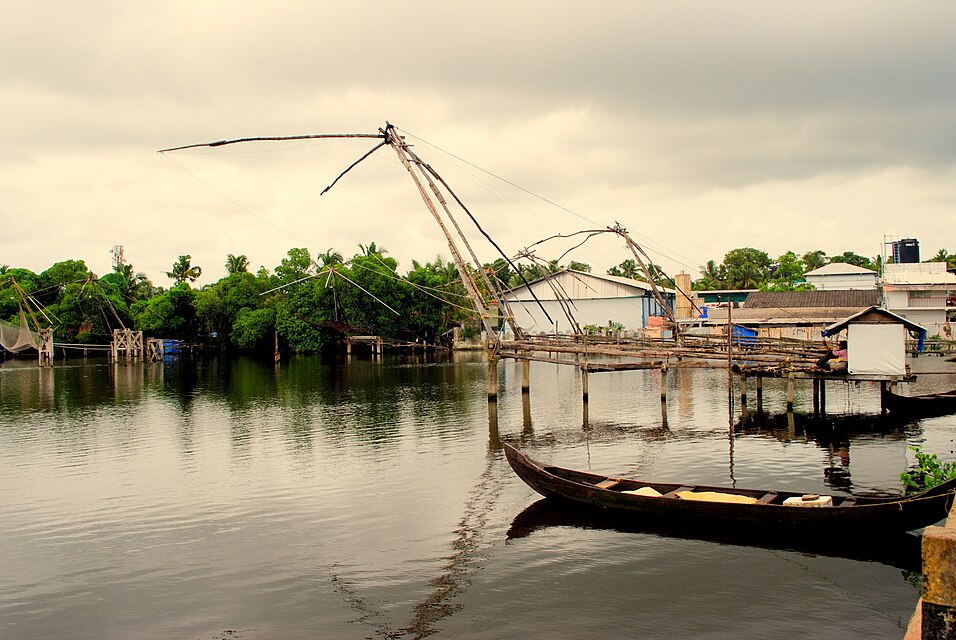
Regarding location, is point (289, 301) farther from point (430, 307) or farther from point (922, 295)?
point (922, 295)

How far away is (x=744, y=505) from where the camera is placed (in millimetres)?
13289

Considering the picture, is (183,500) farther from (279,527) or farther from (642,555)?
(642,555)

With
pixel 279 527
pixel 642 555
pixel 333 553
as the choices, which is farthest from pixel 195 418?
pixel 642 555

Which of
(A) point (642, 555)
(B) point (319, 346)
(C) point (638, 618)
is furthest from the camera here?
(B) point (319, 346)

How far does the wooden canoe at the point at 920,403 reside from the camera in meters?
25.6

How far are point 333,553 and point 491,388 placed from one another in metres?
16.9

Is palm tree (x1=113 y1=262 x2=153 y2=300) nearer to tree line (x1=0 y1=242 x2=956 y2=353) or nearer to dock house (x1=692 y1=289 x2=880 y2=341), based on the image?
tree line (x1=0 y1=242 x2=956 y2=353)

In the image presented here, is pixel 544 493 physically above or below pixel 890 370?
below

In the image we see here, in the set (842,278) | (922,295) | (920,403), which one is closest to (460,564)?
(920,403)

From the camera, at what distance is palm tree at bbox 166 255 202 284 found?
93.7 metres

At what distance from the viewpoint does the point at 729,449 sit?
21688 mm

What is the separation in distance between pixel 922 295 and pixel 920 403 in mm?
31404

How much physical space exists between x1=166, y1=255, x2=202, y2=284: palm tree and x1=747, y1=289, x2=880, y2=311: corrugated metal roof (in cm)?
6740

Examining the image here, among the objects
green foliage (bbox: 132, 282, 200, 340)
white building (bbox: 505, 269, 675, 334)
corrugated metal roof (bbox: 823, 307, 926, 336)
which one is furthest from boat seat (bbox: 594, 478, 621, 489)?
green foliage (bbox: 132, 282, 200, 340)
